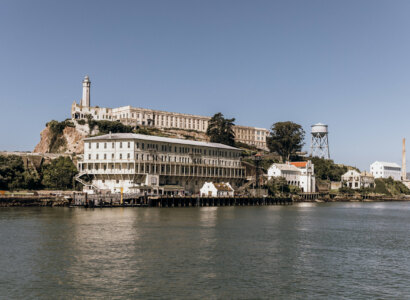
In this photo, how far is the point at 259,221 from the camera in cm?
6825

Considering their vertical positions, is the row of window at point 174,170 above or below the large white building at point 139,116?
below

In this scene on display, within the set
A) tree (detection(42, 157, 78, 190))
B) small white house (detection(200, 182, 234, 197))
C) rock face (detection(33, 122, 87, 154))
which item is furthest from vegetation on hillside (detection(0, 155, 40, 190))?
small white house (detection(200, 182, 234, 197))

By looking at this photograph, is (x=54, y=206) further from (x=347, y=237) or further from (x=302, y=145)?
(x=302, y=145)

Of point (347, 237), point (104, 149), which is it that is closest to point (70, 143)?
point (104, 149)

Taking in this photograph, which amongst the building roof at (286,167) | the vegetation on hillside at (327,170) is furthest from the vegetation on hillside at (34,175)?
the vegetation on hillside at (327,170)

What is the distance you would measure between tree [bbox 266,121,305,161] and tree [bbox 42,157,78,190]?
A: 257ft

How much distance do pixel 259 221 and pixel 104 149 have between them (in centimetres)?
4774

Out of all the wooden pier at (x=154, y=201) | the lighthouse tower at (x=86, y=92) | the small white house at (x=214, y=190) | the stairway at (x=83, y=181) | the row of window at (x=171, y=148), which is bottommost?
the wooden pier at (x=154, y=201)

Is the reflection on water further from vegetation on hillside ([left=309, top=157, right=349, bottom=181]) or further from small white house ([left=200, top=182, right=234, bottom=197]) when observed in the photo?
vegetation on hillside ([left=309, top=157, right=349, bottom=181])

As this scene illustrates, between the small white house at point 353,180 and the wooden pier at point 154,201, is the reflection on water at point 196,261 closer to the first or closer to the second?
the wooden pier at point 154,201

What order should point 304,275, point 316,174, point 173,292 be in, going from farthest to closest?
1. point 316,174
2. point 304,275
3. point 173,292

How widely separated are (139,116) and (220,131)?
29.0m

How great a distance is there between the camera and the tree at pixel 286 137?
16112 cm

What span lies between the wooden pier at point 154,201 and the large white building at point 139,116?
53576 millimetres
